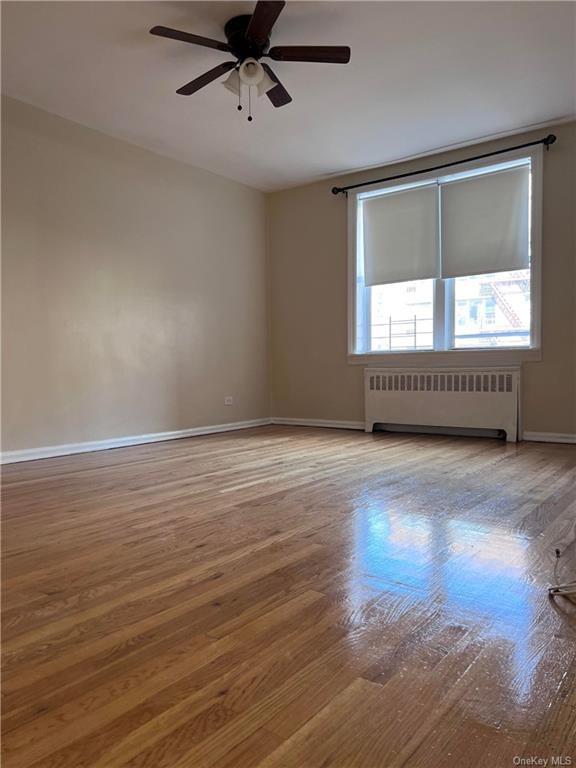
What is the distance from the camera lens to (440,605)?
1546mm

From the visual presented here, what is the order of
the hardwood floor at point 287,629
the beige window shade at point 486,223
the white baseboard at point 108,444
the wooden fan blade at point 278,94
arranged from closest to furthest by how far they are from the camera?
the hardwood floor at point 287,629, the wooden fan blade at point 278,94, the white baseboard at point 108,444, the beige window shade at point 486,223

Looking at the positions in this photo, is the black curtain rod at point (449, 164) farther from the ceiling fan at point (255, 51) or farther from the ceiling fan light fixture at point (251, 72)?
the ceiling fan light fixture at point (251, 72)

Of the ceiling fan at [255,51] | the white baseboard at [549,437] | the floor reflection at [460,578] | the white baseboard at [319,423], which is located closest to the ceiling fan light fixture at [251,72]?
the ceiling fan at [255,51]

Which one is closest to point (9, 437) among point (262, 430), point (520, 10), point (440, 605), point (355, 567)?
point (262, 430)

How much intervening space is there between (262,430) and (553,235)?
139 inches

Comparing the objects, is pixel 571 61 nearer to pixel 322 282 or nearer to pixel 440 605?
pixel 322 282

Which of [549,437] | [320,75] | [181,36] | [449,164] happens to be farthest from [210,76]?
[549,437]

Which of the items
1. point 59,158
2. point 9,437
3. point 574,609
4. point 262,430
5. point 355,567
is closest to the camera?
point 574,609

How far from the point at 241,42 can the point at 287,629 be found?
3.31 metres

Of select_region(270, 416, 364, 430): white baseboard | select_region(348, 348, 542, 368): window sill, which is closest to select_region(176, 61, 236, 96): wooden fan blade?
select_region(348, 348, 542, 368): window sill

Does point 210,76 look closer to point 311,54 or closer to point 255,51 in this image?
point 255,51

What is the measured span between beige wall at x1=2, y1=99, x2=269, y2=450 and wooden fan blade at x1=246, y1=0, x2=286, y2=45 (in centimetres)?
216

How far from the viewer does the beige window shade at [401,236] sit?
5.39m

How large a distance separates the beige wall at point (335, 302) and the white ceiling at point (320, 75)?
736mm
